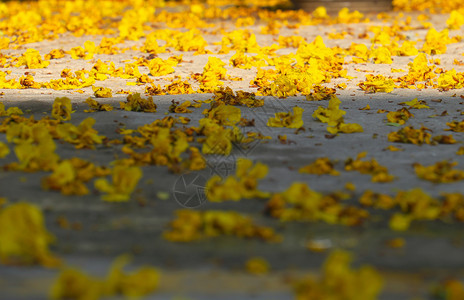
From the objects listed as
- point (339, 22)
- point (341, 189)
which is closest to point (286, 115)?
point (341, 189)

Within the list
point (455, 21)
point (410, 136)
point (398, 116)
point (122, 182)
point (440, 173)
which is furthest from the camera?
point (455, 21)

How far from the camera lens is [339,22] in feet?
22.0

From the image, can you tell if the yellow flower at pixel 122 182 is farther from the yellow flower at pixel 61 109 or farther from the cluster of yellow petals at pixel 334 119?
the cluster of yellow petals at pixel 334 119

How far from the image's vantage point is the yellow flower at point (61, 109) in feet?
10.2

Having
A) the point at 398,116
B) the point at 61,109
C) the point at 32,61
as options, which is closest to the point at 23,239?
the point at 61,109

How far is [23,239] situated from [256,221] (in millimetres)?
756

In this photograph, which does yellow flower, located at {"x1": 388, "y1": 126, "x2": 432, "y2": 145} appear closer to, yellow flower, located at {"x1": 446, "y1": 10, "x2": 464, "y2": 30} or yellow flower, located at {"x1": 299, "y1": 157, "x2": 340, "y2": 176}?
yellow flower, located at {"x1": 299, "y1": 157, "x2": 340, "y2": 176}

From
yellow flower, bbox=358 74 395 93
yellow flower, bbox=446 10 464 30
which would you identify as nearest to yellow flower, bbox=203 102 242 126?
yellow flower, bbox=358 74 395 93

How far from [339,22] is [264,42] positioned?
1.41 meters

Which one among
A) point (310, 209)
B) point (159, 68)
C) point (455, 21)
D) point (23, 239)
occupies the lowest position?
point (455, 21)

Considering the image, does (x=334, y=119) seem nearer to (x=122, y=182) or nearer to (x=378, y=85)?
(x=378, y=85)

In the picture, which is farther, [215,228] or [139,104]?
[139,104]

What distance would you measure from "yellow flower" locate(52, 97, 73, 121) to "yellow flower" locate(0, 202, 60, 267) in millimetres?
1479

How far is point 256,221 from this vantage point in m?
1.96
